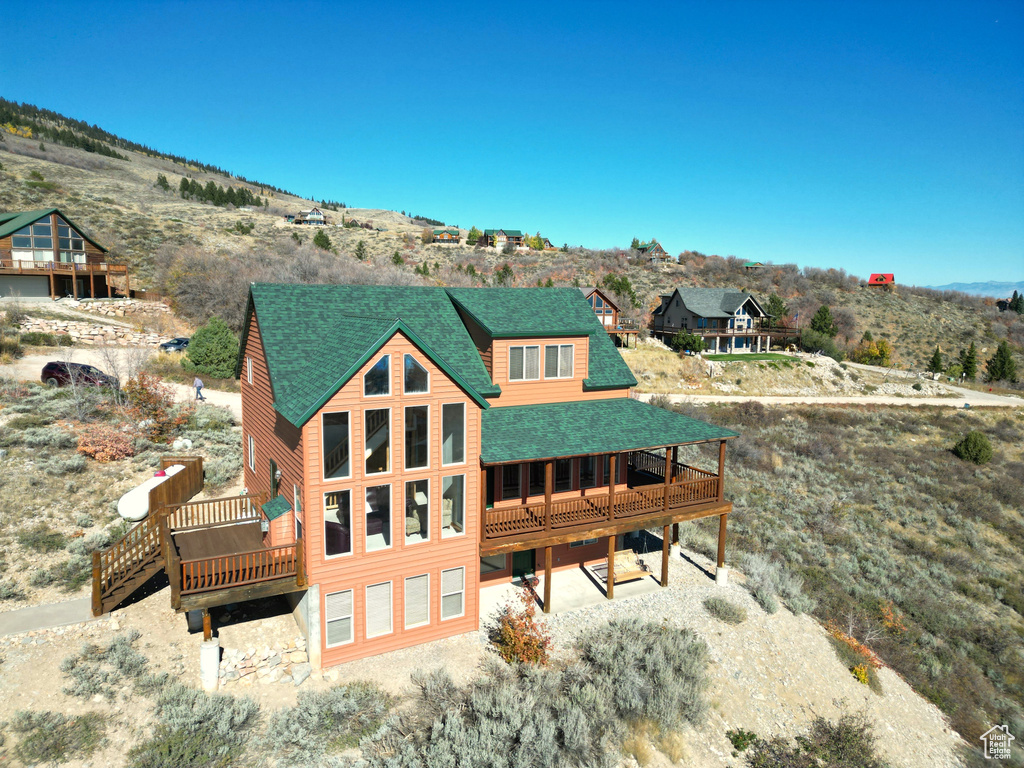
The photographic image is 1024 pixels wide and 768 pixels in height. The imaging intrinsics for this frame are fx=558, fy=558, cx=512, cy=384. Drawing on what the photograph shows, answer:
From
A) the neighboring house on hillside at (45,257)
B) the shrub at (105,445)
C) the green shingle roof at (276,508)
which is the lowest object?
the shrub at (105,445)

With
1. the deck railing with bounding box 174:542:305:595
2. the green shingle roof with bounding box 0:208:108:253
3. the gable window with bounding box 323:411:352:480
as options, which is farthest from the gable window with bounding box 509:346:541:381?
the green shingle roof with bounding box 0:208:108:253

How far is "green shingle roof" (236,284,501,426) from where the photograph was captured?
12727 millimetres

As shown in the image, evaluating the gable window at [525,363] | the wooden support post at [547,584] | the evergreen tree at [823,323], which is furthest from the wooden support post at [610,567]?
the evergreen tree at [823,323]

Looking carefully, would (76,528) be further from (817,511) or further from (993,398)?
(993,398)

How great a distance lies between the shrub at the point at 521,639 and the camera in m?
14.0

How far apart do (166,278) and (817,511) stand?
54.8m

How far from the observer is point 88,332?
39.1 metres

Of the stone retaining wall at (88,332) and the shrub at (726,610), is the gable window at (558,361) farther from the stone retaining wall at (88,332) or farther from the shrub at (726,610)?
the stone retaining wall at (88,332)

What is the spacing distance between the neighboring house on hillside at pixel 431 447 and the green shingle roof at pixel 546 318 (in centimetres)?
7

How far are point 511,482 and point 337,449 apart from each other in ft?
20.5

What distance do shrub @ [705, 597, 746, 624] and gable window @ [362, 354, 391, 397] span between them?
40.0 ft

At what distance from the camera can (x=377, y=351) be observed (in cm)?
1268

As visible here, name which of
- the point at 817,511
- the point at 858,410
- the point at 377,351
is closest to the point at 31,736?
the point at 377,351

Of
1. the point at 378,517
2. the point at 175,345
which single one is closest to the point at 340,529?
the point at 378,517
